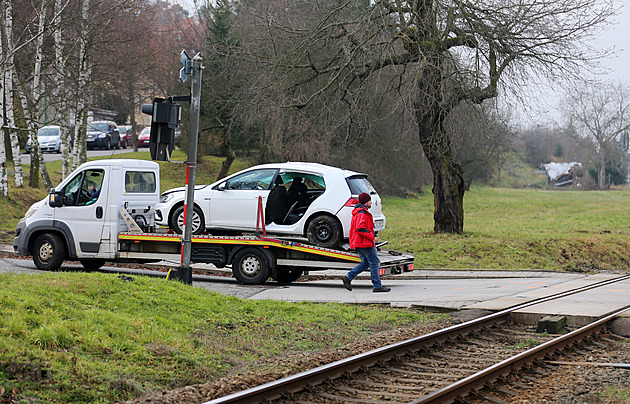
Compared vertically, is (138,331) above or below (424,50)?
below

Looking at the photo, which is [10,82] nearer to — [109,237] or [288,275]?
[109,237]

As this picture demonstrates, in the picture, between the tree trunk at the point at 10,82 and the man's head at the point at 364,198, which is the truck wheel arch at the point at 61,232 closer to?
the man's head at the point at 364,198

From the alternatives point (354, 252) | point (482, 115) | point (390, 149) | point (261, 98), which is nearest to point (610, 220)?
point (390, 149)

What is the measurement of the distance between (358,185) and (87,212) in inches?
230

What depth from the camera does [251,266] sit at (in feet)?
48.8

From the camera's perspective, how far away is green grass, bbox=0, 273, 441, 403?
20.6 feet

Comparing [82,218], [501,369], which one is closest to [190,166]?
[82,218]

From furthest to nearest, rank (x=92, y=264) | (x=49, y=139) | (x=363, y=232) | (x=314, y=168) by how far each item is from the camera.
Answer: (x=49, y=139), (x=92, y=264), (x=314, y=168), (x=363, y=232)

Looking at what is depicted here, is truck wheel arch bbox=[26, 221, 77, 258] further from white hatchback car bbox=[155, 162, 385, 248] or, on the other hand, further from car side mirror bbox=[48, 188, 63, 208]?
white hatchback car bbox=[155, 162, 385, 248]

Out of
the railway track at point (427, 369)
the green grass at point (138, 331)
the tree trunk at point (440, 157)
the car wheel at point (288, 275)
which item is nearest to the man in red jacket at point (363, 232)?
the green grass at point (138, 331)

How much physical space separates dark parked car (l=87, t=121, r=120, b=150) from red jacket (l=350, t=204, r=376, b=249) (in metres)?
39.9

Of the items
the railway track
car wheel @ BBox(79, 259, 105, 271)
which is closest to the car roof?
car wheel @ BBox(79, 259, 105, 271)

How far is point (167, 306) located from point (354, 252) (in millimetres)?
5467

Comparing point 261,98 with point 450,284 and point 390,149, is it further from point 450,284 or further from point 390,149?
point 390,149
